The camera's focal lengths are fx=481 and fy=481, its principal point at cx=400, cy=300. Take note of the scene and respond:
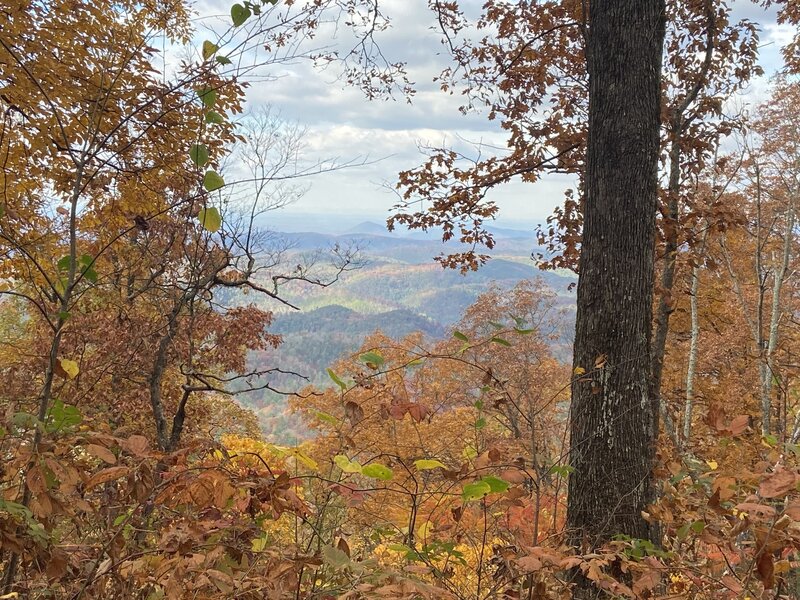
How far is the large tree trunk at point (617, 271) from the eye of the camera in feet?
8.78

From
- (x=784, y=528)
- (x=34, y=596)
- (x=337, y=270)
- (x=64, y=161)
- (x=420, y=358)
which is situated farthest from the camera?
(x=337, y=270)

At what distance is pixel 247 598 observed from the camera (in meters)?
1.46

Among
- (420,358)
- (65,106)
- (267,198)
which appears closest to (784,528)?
(420,358)

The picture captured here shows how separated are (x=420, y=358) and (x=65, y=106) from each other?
499 cm

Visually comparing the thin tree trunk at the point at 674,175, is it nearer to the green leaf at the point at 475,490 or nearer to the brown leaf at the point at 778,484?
the brown leaf at the point at 778,484

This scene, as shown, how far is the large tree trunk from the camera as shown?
268cm

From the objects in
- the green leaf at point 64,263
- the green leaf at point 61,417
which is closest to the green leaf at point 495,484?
the green leaf at point 61,417

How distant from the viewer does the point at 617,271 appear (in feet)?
9.22

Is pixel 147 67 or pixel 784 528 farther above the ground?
pixel 147 67

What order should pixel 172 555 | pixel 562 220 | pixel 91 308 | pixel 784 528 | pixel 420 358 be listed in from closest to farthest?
pixel 784 528 < pixel 172 555 < pixel 420 358 < pixel 562 220 < pixel 91 308

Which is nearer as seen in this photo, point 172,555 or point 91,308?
point 172,555

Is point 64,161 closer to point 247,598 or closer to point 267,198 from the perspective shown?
point 267,198

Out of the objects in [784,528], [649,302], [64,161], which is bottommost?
[784,528]

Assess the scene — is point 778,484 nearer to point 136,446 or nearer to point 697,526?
point 697,526
